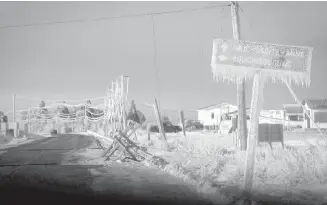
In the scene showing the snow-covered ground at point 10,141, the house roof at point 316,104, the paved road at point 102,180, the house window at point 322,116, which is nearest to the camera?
the paved road at point 102,180

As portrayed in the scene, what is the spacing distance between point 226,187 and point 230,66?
294 centimetres

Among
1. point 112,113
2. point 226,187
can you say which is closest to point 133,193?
point 226,187

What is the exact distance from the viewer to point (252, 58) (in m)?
7.49

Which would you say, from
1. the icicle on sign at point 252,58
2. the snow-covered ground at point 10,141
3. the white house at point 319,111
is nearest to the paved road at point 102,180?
the icicle on sign at point 252,58

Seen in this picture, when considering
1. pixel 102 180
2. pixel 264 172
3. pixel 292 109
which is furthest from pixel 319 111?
pixel 102 180

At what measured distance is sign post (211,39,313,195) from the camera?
743 centimetres

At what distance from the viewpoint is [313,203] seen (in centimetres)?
718

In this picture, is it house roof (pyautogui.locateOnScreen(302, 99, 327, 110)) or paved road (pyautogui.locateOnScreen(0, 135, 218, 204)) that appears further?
house roof (pyautogui.locateOnScreen(302, 99, 327, 110))

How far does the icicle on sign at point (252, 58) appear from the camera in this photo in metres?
7.50

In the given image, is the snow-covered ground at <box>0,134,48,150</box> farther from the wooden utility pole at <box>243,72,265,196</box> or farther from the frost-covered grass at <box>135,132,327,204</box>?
the wooden utility pole at <box>243,72,265,196</box>

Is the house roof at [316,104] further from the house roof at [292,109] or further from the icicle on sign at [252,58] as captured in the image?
the icicle on sign at [252,58]

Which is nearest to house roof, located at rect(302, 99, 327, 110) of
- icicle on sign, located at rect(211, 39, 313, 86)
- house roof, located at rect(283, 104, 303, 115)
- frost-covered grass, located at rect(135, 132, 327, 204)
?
house roof, located at rect(283, 104, 303, 115)

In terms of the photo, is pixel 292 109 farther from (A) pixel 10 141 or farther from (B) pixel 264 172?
(B) pixel 264 172

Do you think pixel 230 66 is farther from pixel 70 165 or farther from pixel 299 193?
pixel 70 165
